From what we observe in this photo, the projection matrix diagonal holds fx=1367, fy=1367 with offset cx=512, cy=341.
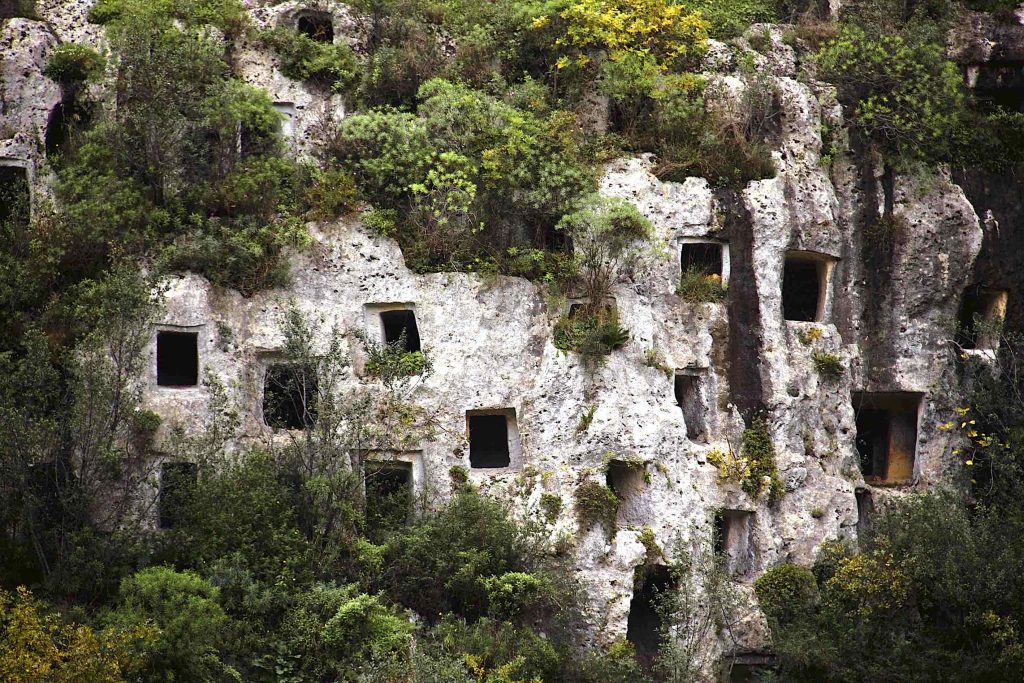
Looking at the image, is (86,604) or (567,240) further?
(567,240)

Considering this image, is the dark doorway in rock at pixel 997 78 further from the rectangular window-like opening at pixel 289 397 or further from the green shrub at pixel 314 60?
the rectangular window-like opening at pixel 289 397

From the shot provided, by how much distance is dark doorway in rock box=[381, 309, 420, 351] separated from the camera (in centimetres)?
3102

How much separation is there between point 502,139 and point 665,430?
7500 millimetres

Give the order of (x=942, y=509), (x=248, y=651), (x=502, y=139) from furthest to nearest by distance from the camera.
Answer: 1. (x=502, y=139)
2. (x=942, y=509)
3. (x=248, y=651)

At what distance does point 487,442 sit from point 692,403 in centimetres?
494

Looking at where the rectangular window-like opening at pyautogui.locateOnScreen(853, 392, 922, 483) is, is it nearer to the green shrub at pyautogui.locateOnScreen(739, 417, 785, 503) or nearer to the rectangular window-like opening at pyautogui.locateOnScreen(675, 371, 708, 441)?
the green shrub at pyautogui.locateOnScreen(739, 417, 785, 503)

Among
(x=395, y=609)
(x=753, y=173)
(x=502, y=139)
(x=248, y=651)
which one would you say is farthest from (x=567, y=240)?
(x=248, y=651)

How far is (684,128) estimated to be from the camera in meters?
32.0

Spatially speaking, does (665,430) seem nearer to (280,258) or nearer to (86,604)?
(280,258)

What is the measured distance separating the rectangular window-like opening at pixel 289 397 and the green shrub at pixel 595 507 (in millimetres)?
5741

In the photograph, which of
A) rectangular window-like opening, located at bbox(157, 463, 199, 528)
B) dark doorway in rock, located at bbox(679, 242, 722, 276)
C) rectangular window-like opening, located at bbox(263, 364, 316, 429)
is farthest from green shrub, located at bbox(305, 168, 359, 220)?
dark doorway in rock, located at bbox(679, 242, 722, 276)

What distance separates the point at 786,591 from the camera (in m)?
29.0

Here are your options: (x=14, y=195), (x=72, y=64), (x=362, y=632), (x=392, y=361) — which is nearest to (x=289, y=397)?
(x=392, y=361)

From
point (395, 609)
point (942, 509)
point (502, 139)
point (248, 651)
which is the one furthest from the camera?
point (502, 139)
